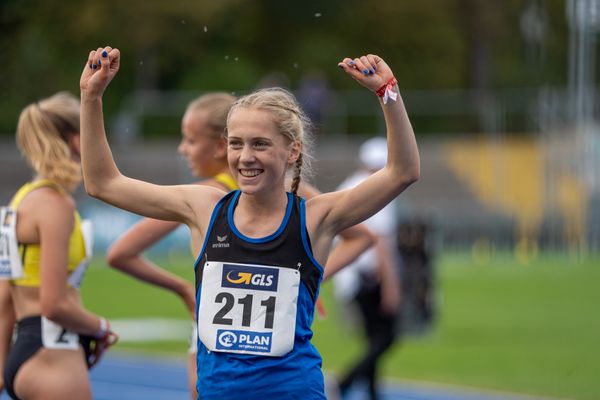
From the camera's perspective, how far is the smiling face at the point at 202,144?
18.0ft

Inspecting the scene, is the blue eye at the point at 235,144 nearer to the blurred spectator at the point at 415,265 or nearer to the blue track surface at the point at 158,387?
the blue track surface at the point at 158,387

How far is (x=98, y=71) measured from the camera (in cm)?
414

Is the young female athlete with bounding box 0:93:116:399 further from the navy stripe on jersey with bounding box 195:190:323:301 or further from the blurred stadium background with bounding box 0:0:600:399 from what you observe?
the blurred stadium background with bounding box 0:0:600:399

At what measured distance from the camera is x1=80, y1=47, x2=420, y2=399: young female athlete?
412 cm

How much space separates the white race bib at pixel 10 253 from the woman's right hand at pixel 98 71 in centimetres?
109

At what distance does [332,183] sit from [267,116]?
→ 24180mm

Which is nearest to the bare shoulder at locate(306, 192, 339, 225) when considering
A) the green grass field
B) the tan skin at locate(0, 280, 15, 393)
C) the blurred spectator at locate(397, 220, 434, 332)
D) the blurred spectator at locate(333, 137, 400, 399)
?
the tan skin at locate(0, 280, 15, 393)

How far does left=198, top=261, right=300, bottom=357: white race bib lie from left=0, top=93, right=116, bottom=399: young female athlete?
97cm

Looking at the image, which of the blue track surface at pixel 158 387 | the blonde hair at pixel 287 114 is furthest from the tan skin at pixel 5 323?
the blue track surface at pixel 158 387

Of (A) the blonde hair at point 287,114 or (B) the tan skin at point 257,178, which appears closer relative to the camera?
(B) the tan skin at point 257,178

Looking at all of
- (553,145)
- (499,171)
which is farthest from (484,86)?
(553,145)

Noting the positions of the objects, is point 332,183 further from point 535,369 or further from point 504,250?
point 535,369

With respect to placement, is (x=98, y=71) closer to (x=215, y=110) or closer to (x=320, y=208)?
(x=320, y=208)

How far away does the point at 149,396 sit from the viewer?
10.3 meters
